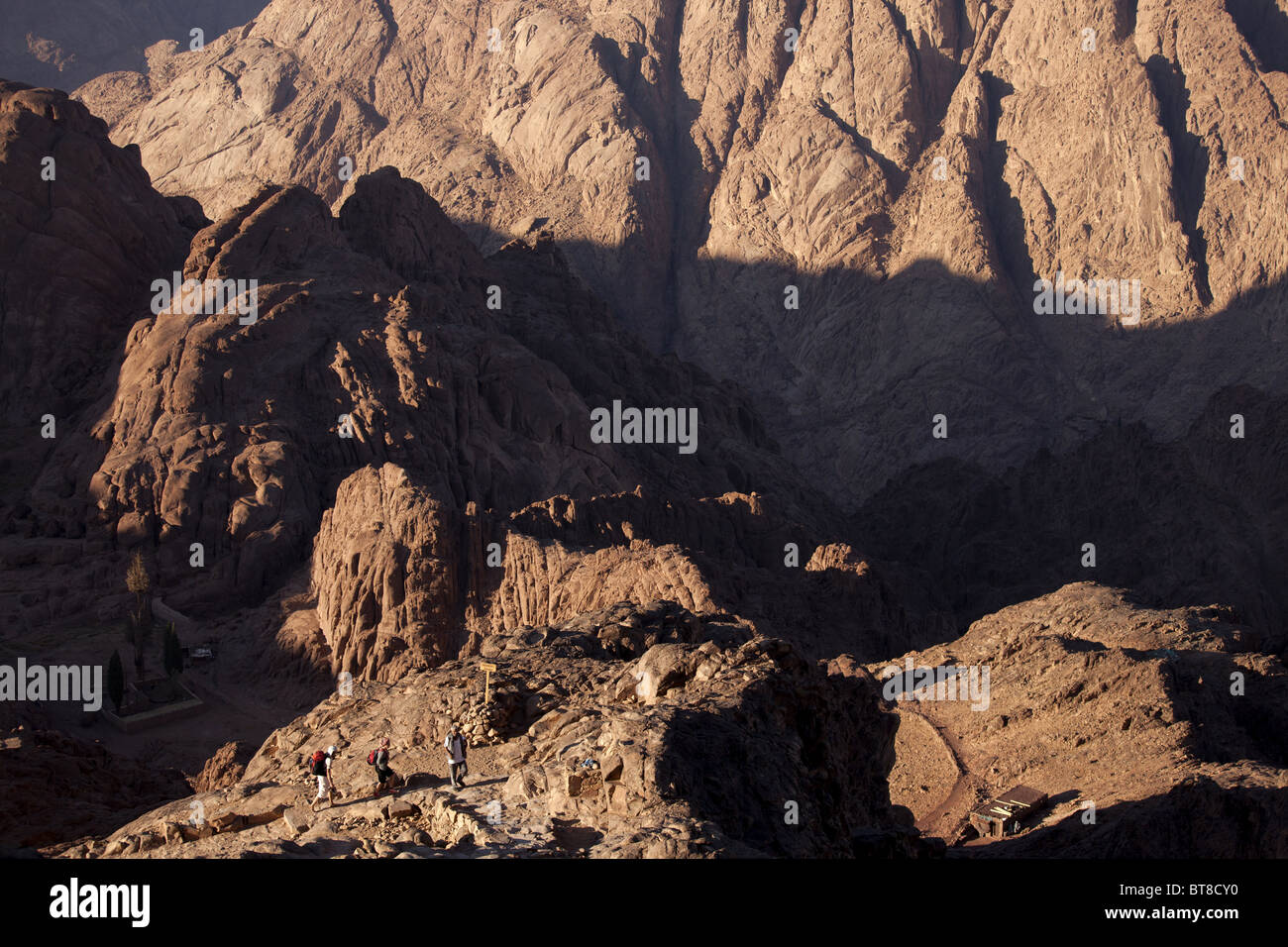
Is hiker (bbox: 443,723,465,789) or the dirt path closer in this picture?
hiker (bbox: 443,723,465,789)

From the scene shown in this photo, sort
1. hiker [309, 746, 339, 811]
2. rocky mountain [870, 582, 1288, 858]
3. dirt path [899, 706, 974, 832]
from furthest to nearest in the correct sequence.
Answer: dirt path [899, 706, 974, 832] < rocky mountain [870, 582, 1288, 858] < hiker [309, 746, 339, 811]

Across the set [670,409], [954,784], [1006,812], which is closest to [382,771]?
[1006,812]

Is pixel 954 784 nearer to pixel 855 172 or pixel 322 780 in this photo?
pixel 322 780

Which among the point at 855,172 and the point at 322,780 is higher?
the point at 855,172

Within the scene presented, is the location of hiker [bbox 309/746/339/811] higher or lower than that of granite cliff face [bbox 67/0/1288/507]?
lower

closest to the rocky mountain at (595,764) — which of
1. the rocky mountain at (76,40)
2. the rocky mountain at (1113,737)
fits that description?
the rocky mountain at (1113,737)

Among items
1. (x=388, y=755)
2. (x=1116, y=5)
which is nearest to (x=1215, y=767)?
(x=388, y=755)

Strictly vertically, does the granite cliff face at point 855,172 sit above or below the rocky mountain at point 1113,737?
above

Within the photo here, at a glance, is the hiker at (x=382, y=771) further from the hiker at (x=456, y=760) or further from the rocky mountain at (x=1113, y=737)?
the rocky mountain at (x=1113, y=737)

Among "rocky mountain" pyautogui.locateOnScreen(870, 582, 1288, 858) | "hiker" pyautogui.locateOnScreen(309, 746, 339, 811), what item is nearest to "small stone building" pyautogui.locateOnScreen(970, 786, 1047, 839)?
"rocky mountain" pyautogui.locateOnScreen(870, 582, 1288, 858)

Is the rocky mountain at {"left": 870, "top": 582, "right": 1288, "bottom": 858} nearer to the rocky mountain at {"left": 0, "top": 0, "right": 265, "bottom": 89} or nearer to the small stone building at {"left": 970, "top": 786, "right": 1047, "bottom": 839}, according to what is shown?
the small stone building at {"left": 970, "top": 786, "right": 1047, "bottom": 839}
